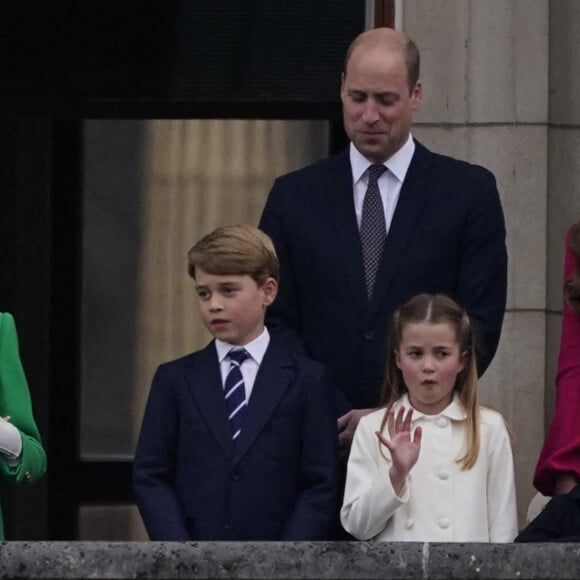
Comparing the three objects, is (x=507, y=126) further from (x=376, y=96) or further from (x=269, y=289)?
(x=269, y=289)

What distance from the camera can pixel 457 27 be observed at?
32.5 feet

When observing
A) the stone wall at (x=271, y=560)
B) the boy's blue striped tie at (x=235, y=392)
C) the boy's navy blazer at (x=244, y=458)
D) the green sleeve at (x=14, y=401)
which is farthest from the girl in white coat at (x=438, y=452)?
the green sleeve at (x=14, y=401)

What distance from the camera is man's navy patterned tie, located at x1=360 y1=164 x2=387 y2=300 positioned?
7617 mm

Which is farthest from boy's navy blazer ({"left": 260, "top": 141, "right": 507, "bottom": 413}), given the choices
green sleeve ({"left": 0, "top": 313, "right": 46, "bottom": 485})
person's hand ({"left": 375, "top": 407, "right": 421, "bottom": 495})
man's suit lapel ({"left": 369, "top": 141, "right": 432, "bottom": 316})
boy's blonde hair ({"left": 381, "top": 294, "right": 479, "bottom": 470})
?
green sleeve ({"left": 0, "top": 313, "right": 46, "bottom": 485})

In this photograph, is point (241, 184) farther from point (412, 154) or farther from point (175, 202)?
point (412, 154)

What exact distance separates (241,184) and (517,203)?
1.49 metres

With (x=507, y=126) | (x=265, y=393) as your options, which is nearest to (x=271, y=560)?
(x=265, y=393)

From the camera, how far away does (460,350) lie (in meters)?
7.35

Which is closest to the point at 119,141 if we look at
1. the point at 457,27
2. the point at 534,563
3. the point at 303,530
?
the point at 457,27

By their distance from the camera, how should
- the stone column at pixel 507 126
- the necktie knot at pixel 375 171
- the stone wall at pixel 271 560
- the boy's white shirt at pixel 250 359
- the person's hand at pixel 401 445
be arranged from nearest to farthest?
the stone wall at pixel 271 560, the person's hand at pixel 401 445, the boy's white shirt at pixel 250 359, the necktie knot at pixel 375 171, the stone column at pixel 507 126

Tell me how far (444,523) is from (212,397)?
817mm

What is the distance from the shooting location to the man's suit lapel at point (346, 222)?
299 inches

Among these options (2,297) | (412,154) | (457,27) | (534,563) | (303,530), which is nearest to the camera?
(534,563)

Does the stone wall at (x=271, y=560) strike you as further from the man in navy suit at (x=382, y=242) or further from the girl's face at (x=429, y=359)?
the man in navy suit at (x=382, y=242)
